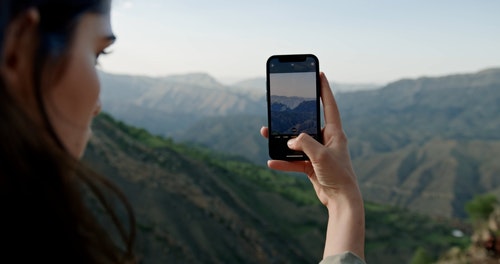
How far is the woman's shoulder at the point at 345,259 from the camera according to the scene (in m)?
1.37

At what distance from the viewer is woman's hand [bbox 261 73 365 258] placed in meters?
1.47

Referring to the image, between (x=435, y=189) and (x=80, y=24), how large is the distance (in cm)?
7815

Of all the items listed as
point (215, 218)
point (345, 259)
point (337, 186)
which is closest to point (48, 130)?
point (345, 259)

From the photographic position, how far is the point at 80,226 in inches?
30.8

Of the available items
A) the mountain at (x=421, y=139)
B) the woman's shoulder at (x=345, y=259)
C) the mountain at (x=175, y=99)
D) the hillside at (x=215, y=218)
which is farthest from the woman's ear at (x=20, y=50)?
the mountain at (x=175, y=99)

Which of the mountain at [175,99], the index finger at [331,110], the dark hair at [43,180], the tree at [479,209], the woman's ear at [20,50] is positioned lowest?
the mountain at [175,99]

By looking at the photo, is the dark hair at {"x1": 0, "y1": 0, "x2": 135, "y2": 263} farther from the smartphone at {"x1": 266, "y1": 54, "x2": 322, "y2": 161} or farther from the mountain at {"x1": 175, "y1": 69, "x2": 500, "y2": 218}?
the mountain at {"x1": 175, "y1": 69, "x2": 500, "y2": 218}

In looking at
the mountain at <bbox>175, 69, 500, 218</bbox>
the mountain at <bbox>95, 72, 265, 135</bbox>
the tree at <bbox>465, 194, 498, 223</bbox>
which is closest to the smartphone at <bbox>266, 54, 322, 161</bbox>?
→ the tree at <bbox>465, 194, 498, 223</bbox>

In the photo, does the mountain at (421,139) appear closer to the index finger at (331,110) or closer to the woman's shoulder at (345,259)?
the index finger at (331,110)

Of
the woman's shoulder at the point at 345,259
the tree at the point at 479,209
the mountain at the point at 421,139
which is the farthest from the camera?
the mountain at the point at 421,139

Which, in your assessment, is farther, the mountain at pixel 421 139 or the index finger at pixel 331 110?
the mountain at pixel 421 139

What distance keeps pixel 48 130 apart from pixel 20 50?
0.11 metres

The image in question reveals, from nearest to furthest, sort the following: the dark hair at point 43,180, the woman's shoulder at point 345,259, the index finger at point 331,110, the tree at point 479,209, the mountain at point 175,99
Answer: the dark hair at point 43,180
the woman's shoulder at point 345,259
the index finger at point 331,110
the tree at point 479,209
the mountain at point 175,99

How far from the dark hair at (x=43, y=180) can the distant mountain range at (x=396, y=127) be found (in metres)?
69.0
